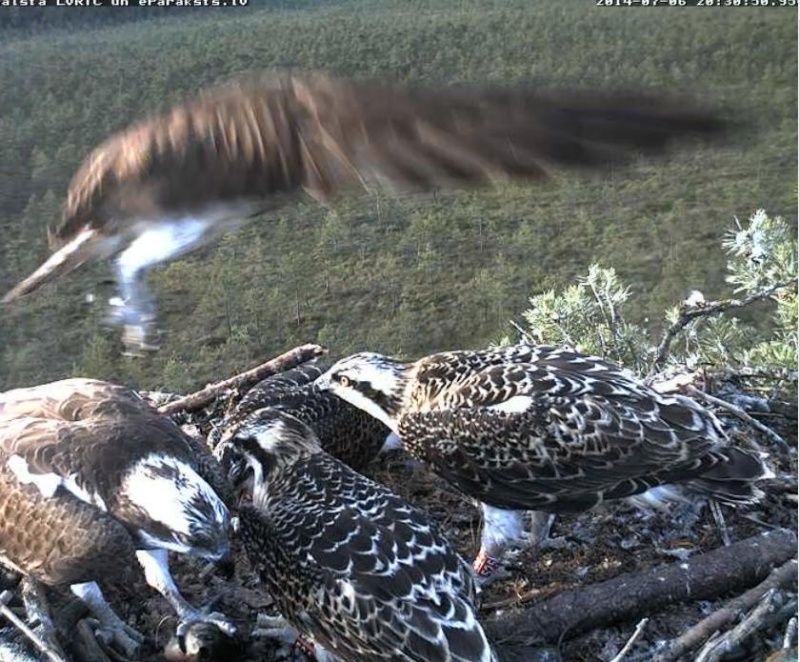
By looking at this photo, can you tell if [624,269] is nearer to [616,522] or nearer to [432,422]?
[616,522]

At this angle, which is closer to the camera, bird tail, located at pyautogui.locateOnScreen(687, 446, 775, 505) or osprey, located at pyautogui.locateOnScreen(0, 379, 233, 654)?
osprey, located at pyautogui.locateOnScreen(0, 379, 233, 654)

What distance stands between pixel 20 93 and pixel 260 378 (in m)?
1.29

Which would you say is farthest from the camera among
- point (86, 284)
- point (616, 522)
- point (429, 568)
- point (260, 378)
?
point (86, 284)

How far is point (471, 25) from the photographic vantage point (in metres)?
3.33

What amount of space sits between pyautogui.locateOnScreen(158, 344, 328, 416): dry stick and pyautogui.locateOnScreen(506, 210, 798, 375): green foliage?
69 centimetres

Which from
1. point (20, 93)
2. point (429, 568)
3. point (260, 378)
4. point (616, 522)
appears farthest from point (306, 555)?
point (20, 93)

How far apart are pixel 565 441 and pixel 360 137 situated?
0.66 metres

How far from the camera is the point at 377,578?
1.28 metres

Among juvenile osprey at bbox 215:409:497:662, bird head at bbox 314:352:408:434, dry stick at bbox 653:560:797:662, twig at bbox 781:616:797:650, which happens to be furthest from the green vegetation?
twig at bbox 781:616:797:650

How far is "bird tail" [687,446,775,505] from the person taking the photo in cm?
155

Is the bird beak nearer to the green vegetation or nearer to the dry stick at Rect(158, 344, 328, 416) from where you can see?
the dry stick at Rect(158, 344, 328, 416)

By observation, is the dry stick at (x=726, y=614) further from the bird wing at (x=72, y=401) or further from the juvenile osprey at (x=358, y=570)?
the bird wing at (x=72, y=401)

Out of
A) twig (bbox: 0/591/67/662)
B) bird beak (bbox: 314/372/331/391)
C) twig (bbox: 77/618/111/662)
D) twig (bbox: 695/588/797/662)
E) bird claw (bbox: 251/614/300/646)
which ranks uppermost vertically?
bird beak (bbox: 314/372/331/391)

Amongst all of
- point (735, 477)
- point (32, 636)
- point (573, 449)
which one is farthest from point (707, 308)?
point (32, 636)
